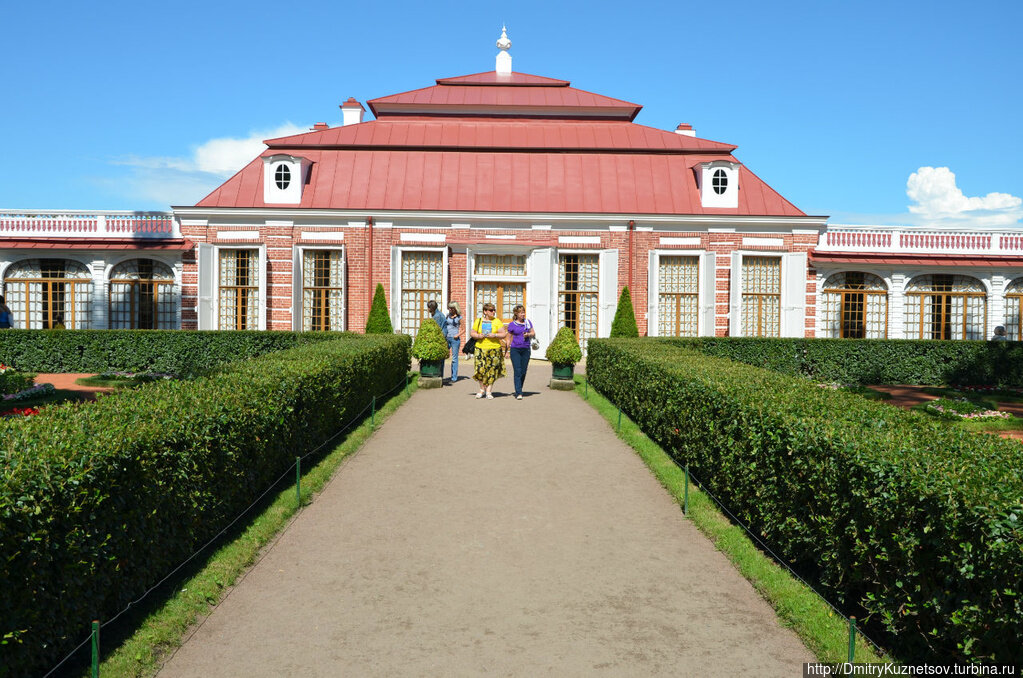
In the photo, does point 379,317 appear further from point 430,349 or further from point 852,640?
point 852,640

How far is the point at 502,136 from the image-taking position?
89.0 ft

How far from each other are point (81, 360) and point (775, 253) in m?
20.4

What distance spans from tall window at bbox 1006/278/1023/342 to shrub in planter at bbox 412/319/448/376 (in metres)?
21.9

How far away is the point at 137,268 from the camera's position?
26656mm

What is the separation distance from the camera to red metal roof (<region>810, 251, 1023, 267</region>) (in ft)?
87.4

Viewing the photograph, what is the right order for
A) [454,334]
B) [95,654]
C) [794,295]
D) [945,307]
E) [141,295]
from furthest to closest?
[945,307]
[141,295]
[794,295]
[454,334]
[95,654]

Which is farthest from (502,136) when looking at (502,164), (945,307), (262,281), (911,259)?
(945,307)

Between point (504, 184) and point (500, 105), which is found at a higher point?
point (500, 105)

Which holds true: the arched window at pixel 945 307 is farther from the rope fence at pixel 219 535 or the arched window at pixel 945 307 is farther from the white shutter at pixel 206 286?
the white shutter at pixel 206 286

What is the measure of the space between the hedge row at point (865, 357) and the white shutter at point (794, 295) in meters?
3.24

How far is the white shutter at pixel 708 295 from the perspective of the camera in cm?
2411

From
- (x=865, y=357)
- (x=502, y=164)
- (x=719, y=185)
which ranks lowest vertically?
(x=865, y=357)

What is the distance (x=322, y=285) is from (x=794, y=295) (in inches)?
582

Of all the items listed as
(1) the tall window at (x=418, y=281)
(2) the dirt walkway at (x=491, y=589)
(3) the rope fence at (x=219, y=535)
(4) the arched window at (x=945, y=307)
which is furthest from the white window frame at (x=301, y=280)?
(4) the arched window at (x=945, y=307)
